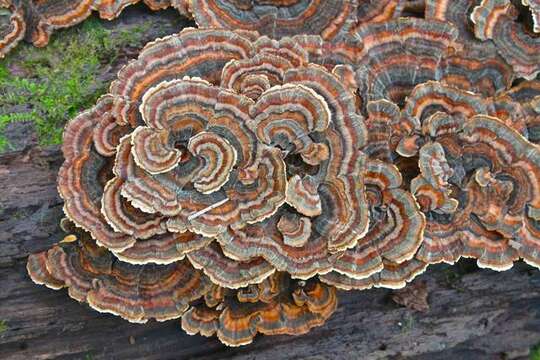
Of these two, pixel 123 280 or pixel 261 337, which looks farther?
pixel 261 337

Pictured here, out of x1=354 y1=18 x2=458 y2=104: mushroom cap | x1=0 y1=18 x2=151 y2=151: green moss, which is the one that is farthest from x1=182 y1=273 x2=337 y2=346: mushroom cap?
→ x1=0 y1=18 x2=151 y2=151: green moss

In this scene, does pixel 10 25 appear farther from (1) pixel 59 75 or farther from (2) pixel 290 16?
(2) pixel 290 16

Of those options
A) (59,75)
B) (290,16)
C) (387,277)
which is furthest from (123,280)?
(290,16)

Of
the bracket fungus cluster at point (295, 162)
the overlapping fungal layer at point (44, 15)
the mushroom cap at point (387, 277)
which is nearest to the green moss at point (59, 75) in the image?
the overlapping fungal layer at point (44, 15)

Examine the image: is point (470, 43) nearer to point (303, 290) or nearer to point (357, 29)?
point (357, 29)

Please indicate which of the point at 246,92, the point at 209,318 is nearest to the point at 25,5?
the point at 246,92

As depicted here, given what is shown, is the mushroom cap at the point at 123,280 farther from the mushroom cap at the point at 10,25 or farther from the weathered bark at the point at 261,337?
the mushroom cap at the point at 10,25
